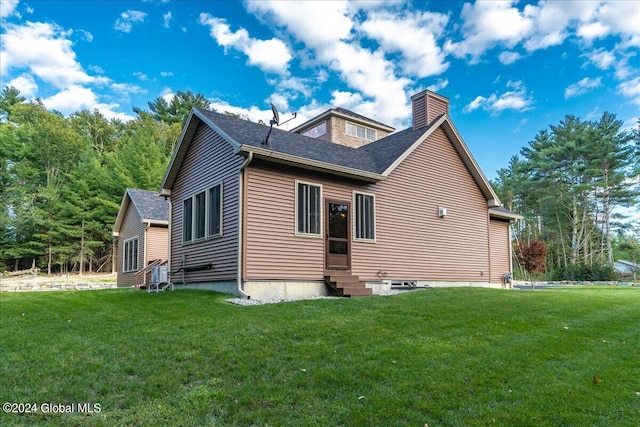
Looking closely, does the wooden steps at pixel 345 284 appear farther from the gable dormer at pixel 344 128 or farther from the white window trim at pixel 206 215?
the gable dormer at pixel 344 128

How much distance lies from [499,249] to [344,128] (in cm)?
923

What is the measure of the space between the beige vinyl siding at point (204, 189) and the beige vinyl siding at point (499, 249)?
1013 centimetres

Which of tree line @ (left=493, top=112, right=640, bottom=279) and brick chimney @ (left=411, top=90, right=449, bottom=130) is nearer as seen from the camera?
brick chimney @ (left=411, top=90, right=449, bottom=130)

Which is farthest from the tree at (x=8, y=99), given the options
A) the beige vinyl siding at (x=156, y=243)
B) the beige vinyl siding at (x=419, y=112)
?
the beige vinyl siding at (x=419, y=112)

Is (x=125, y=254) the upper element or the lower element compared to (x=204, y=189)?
lower

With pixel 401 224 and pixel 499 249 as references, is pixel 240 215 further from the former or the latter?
pixel 499 249

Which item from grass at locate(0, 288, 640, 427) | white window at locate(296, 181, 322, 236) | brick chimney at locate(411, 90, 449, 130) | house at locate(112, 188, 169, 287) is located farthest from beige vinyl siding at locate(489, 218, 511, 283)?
house at locate(112, 188, 169, 287)

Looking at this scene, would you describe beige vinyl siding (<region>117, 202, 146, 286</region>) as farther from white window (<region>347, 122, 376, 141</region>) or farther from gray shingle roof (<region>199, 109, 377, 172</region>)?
white window (<region>347, 122, 376, 141</region>)

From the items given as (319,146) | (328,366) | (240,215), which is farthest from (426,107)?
(328,366)

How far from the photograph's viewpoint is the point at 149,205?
61.1 ft

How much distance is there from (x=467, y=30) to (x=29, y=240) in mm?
32358

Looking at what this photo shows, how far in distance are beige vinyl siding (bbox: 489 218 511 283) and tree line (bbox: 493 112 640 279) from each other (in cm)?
1484

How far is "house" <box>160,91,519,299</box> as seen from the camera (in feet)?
31.9

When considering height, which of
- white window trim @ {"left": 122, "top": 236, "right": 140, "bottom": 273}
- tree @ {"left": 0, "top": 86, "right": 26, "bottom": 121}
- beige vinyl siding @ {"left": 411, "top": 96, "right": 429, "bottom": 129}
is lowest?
white window trim @ {"left": 122, "top": 236, "right": 140, "bottom": 273}
